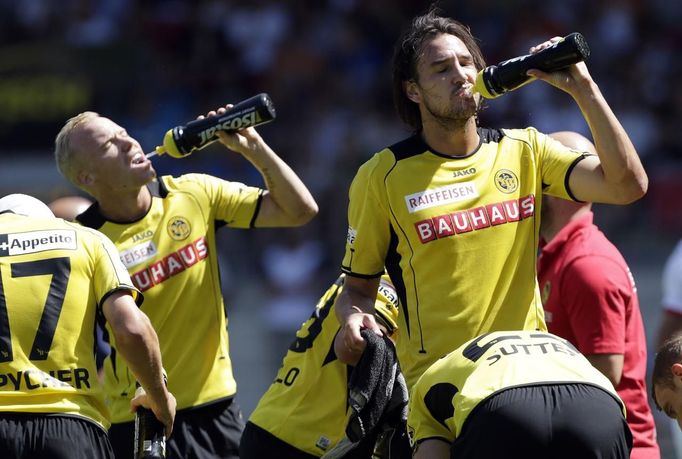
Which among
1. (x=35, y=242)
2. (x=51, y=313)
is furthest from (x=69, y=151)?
(x=51, y=313)

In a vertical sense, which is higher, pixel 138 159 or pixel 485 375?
pixel 138 159

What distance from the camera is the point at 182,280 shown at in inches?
211

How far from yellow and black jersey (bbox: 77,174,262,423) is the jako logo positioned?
1.44 metres

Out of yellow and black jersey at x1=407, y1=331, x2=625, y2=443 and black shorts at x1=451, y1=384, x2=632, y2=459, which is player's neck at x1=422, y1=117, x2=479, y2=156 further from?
black shorts at x1=451, y1=384, x2=632, y2=459

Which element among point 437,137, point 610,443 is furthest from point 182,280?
point 610,443

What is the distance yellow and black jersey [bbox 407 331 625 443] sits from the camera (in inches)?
140

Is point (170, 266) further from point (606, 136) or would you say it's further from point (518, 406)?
point (518, 406)

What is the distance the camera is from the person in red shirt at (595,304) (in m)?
4.86

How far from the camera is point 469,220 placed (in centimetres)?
435

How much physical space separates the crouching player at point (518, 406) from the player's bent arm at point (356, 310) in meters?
0.59

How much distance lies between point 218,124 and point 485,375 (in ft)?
7.45

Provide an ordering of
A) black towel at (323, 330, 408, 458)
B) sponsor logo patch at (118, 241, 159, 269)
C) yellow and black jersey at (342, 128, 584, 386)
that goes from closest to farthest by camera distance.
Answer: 1. black towel at (323, 330, 408, 458)
2. yellow and black jersey at (342, 128, 584, 386)
3. sponsor logo patch at (118, 241, 159, 269)

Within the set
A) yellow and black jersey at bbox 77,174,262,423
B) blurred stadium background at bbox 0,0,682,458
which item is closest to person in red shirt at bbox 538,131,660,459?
yellow and black jersey at bbox 77,174,262,423

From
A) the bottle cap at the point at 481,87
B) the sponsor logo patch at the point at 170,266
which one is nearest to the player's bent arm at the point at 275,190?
the sponsor logo patch at the point at 170,266
